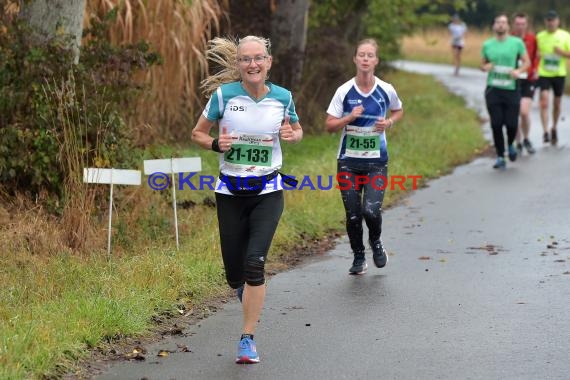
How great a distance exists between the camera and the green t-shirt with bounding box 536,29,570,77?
19.1 m

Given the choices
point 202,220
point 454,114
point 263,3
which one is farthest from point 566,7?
point 202,220

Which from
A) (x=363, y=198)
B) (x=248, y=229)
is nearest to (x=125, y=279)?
(x=248, y=229)

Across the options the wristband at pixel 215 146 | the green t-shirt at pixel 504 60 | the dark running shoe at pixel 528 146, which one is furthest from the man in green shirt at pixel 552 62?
the wristband at pixel 215 146

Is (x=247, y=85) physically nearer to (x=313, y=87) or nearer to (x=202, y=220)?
(x=202, y=220)

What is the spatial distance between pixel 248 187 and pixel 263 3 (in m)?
13.0

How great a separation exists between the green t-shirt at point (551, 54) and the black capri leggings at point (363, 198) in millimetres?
9648

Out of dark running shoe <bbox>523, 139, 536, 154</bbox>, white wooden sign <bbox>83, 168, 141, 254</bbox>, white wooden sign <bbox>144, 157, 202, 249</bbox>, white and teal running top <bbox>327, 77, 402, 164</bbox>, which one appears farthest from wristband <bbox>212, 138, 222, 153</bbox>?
dark running shoe <bbox>523, 139, 536, 154</bbox>

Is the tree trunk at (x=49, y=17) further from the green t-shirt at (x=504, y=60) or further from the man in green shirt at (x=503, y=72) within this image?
the green t-shirt at (x=504, y=60)

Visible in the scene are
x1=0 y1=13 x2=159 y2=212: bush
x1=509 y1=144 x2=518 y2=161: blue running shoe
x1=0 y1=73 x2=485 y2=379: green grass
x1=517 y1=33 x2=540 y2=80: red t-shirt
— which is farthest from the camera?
x1=517 y1=33 x2=540 y2=80: red t-shirt

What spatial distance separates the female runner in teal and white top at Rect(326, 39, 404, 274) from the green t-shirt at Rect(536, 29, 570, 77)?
963 cm

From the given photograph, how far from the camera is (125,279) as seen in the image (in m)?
8.73

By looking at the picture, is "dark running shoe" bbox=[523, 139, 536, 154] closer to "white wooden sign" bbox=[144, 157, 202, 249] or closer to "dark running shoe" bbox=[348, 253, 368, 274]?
"dark running shoe" bbox=[348, 253, 368, 274]

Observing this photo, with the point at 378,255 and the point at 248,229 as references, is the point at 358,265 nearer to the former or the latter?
the point at 378,255

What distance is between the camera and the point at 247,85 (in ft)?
24.5
